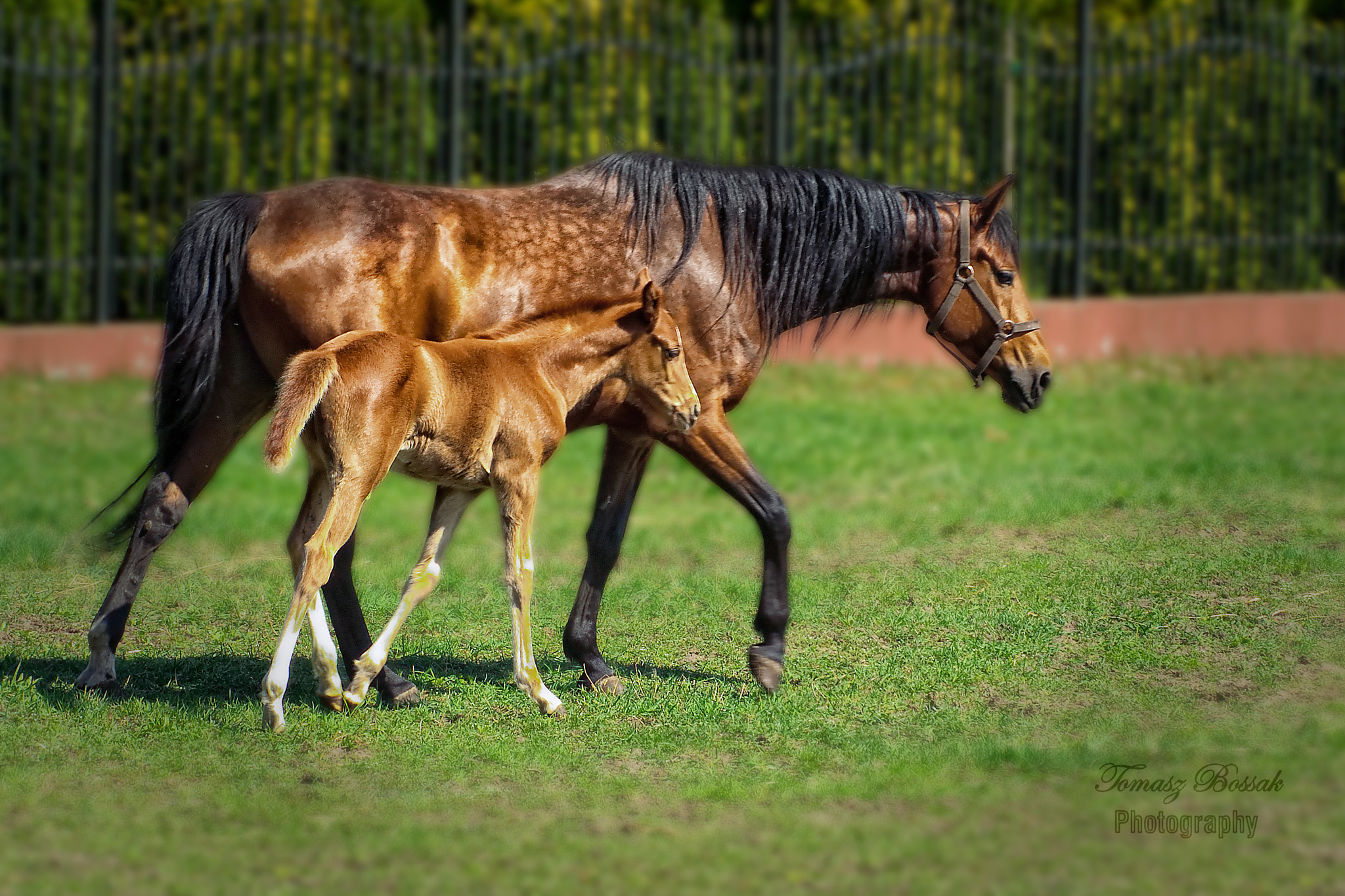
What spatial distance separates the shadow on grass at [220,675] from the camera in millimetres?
5938

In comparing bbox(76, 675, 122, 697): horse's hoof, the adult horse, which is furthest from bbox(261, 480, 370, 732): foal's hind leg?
bbox(76, 675, 122, 697): horse's hoof

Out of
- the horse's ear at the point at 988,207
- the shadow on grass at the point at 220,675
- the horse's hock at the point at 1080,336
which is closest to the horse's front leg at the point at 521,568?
the shadow on grass at the point at 220,675

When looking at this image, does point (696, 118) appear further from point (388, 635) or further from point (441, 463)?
point (388, 635)

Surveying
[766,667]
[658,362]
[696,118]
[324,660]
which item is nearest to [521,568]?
[324,660]

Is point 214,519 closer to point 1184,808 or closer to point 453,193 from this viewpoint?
point 453,193

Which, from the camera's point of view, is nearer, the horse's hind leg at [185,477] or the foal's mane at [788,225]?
the horse's hind leg at [185,477]

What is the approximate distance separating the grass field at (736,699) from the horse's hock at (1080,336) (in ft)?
4.84

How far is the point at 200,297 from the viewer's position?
6.09 meters

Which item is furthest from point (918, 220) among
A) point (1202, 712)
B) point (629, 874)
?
point (629, 874)

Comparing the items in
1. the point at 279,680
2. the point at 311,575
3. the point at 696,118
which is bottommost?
the point at 279,680

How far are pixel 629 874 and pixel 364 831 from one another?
33.6 inches

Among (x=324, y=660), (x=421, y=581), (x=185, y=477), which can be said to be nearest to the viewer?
(x=324, y=660)

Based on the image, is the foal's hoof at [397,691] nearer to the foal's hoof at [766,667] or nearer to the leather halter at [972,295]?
the foal's hoof at [766,667]
